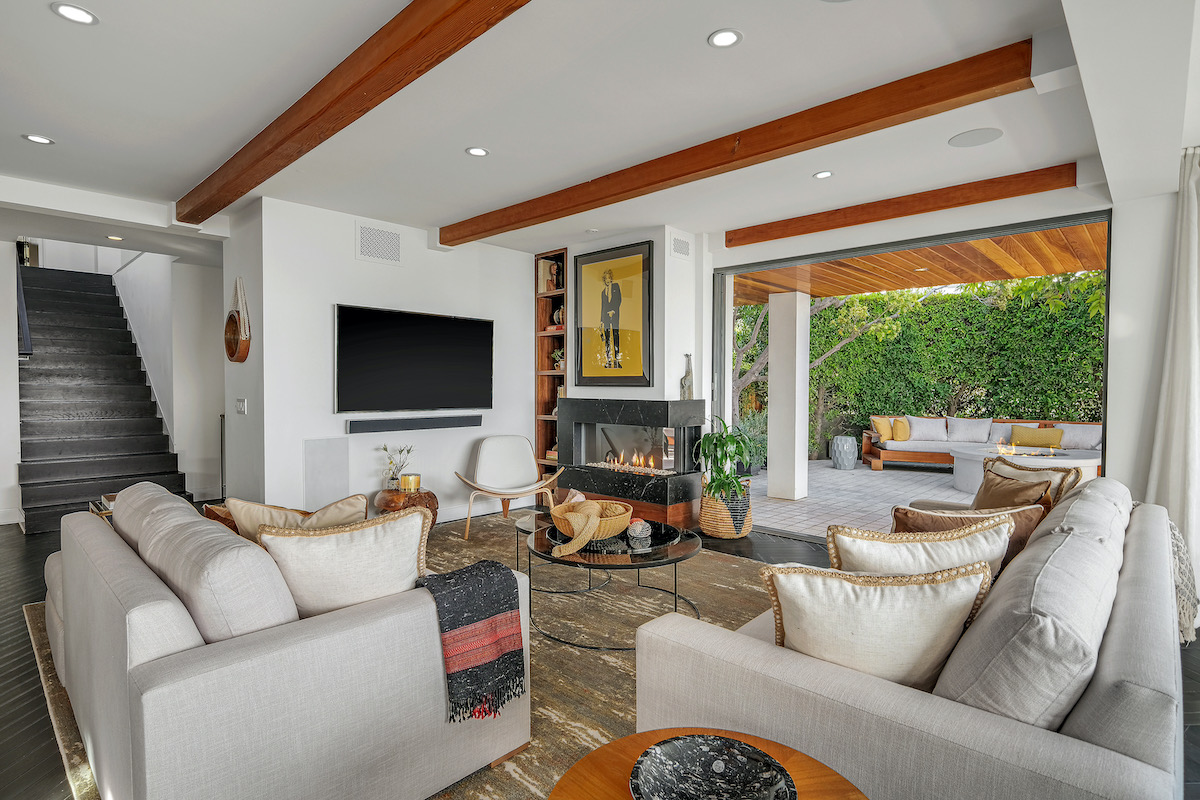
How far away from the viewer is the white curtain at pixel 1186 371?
3.18 m

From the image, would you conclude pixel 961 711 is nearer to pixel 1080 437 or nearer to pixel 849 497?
pixel 849 497

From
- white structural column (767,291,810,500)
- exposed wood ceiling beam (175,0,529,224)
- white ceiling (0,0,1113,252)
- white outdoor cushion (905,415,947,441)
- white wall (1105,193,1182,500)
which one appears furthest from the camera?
white outdoor cushion (905,415,947,441)

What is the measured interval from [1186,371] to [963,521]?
218 cm

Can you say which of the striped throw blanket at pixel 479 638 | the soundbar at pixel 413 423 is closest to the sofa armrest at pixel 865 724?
the striped throw blanket at pixel 479 638

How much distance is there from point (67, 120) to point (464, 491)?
3.53 metres

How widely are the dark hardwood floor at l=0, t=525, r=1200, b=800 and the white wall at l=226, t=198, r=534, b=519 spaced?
127 cm

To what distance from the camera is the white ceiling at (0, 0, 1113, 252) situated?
2113mm

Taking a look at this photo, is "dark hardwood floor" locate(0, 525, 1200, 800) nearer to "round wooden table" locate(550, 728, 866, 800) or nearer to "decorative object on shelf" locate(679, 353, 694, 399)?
"decorative object on shelf" locate(679, 353, 694, 399)

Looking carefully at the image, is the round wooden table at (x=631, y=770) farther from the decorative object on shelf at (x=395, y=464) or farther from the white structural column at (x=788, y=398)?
the white structural column at (x=788, y=398)

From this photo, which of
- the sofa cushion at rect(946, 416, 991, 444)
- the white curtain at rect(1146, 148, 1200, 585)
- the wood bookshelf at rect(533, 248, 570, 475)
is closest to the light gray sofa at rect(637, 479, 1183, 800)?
the white curtain at rect(1146, 148, 1200, 585)

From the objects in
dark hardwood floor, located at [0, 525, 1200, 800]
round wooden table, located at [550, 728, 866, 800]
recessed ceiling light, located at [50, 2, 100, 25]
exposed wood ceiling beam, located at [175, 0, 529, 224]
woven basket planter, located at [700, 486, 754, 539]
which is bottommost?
dark hardwood floor, located at [0, 525, 1200, 800]

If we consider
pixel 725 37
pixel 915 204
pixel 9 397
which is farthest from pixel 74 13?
pixel 9 397

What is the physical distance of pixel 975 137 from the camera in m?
3.07

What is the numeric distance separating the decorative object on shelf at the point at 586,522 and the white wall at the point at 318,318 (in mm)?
2233
